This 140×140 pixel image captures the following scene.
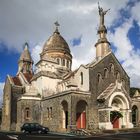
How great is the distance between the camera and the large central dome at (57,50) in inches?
2338

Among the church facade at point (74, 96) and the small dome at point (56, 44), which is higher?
the small dome at point (56, 44)

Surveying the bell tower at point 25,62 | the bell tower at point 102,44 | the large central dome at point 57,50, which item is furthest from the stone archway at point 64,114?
the bell tower at point 25,62

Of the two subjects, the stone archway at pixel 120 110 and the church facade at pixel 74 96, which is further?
the stone archway at pixel 120 110

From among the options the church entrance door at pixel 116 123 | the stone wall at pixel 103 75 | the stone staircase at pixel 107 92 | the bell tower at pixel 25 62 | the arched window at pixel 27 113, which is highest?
the bell tower at pixel 25 62

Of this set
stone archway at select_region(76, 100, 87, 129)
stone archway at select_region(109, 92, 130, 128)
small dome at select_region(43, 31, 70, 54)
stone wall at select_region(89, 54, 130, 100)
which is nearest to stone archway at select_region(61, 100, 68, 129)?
stone archway at select_region(76, 100, 87, 129)

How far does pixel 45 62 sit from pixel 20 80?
8766 millimetres

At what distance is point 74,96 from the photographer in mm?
42062

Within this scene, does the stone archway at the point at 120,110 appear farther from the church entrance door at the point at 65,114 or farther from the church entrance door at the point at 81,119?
the church entrance door at the point at 65,114

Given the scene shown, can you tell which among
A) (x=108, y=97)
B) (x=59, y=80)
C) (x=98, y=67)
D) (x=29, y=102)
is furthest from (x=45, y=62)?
(x=108, y=97)

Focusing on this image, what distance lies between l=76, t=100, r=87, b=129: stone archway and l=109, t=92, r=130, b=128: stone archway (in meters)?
4.14

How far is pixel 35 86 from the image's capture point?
176ft

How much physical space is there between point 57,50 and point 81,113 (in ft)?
59.2

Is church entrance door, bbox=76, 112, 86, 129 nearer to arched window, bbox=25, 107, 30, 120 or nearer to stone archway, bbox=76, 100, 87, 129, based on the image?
stone archway, bbox=76, 100, 87, 129

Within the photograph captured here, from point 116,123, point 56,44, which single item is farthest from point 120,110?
point 56,44
